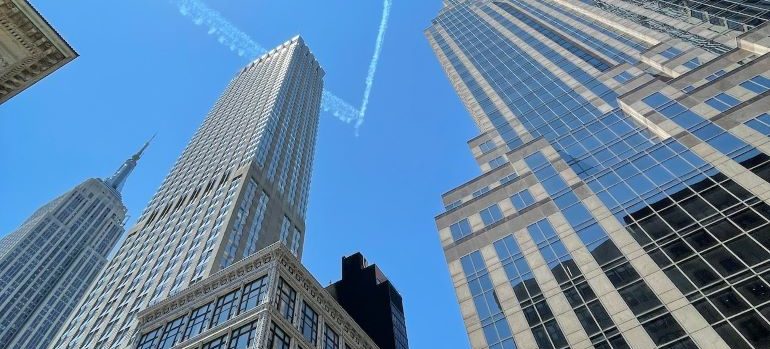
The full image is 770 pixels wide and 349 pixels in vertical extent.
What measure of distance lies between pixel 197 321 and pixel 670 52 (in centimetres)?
5456

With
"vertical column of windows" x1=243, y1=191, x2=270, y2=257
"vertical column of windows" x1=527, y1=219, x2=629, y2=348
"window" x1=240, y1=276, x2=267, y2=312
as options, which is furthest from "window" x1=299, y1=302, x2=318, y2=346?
"vertical column of windows" x1=243, y1=191, x2=270, y2=257

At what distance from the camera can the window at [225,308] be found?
4453cm

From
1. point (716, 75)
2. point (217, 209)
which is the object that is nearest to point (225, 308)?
point (217, 209)

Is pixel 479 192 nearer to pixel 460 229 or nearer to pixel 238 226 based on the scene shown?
pixel 460 229

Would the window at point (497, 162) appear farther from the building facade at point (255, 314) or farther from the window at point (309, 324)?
the window at point (309, 324)

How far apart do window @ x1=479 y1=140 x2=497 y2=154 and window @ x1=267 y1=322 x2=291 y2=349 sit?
31305mm

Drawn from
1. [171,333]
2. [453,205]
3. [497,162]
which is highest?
[497,162]

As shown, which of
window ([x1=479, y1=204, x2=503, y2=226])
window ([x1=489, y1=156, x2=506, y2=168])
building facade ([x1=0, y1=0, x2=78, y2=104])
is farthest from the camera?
window ([x1=489, y1=156, x2=506, y2=168])

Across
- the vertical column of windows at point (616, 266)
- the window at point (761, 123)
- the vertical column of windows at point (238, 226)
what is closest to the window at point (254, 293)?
the vertical column of windows at point (238, 226)

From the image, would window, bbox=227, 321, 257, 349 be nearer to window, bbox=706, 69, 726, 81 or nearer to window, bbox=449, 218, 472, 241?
window, bbox=449, 218, 472, 241

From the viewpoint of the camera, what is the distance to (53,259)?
14988 centimetres

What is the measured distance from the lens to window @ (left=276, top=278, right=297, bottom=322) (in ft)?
146

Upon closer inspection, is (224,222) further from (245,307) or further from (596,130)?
(596,130)

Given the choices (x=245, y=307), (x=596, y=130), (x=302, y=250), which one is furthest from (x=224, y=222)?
(x=596, y=130)
